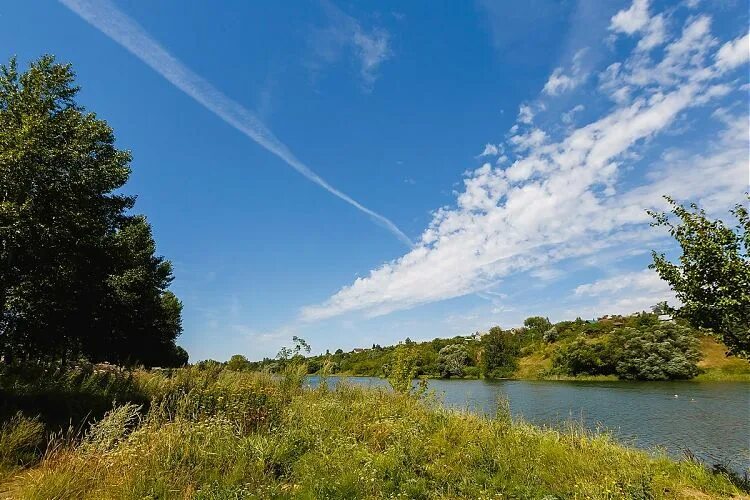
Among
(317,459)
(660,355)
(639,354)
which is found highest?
(639,354)

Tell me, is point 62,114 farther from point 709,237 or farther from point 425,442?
point 709,237

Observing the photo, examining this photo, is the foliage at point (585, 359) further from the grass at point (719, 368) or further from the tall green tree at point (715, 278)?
the tall green tree at point (715, 278)

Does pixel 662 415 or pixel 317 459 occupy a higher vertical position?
pixel 317 459

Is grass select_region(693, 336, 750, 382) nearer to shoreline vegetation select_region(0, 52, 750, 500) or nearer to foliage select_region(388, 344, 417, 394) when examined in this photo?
foliage select_region(388, 344, 417, 394)

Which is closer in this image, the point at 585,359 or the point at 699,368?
the point at 699,368

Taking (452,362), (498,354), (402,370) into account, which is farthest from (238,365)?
(498,354)

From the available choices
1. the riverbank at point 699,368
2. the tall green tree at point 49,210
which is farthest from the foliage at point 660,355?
the tall green tree at point 49,210

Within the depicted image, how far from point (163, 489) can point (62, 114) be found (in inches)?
431

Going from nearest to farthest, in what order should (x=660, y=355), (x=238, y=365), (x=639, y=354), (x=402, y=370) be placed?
(x=402, y=370) < (x=238, y=365) < (x=660, y=355) < (x=639, y=354)

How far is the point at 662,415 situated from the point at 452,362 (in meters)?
62.3

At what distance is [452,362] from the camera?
8812 centimetres

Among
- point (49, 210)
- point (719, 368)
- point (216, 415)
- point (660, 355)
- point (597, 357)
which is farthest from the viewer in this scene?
point (597, 357)

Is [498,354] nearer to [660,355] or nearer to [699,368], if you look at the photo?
[660,355]

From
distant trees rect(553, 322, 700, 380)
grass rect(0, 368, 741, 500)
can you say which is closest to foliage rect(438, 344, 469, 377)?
distant trees rect(553, 322, 700, 380)
